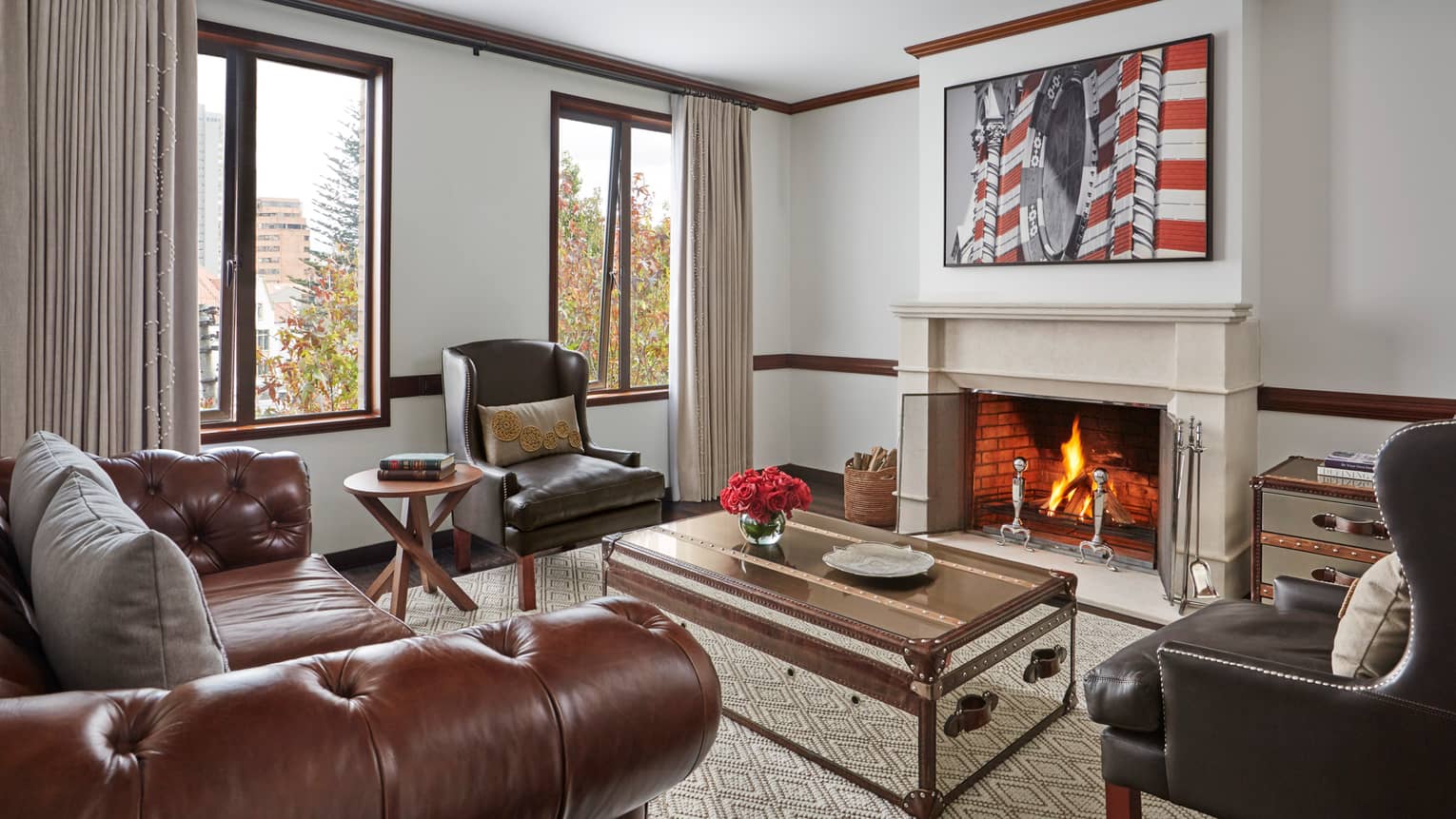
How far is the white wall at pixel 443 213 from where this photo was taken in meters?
4.08

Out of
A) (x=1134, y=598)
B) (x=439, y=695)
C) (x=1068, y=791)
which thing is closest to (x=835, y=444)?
(x=1134, y=598)

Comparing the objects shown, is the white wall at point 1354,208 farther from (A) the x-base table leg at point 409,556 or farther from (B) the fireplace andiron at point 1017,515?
(A) the x-base table leg at point 409,556

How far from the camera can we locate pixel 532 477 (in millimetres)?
3805

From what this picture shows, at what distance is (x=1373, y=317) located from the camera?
359 cm

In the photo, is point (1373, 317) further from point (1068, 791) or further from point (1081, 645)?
point (1068, 791)

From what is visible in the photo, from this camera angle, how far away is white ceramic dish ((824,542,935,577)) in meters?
2.55

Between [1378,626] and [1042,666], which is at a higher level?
[1378,626]

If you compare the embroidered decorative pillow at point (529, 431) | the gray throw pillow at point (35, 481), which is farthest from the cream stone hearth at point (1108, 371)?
the gray throw pillow at point (35, 481)

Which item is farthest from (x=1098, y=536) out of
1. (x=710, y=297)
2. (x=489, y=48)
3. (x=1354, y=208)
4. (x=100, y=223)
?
(x=100, y=223)

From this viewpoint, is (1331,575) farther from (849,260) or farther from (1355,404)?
(849,260)

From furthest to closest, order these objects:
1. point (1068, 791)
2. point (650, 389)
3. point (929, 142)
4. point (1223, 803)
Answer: point (650, 389) < point (929, 142) < point (1068, 791) < point (1223, 803)

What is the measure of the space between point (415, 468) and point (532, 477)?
0.55 metres

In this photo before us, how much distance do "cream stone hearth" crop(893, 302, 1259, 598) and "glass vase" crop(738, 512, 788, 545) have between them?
1.87m

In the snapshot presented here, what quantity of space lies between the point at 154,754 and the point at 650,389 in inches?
185
